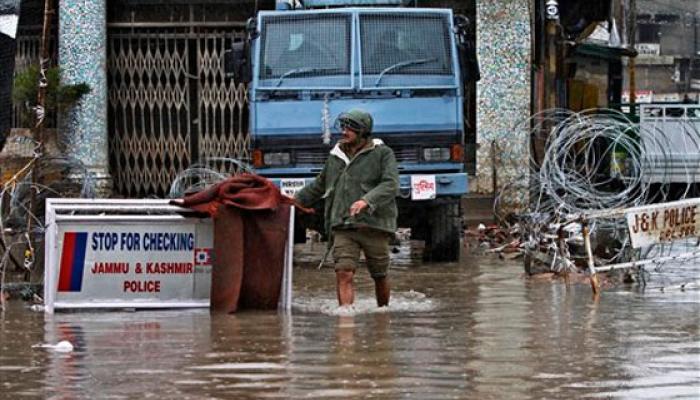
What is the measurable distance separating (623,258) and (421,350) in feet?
17.1

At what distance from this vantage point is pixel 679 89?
5653 centimetres

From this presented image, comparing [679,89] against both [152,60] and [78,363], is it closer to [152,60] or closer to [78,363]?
[152,60]

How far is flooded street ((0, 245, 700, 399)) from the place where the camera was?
8164mm

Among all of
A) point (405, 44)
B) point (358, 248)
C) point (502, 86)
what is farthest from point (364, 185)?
point (502, 86)

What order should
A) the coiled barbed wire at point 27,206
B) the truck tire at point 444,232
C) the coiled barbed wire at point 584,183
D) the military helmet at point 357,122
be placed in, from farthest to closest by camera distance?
the truck tire at point 444,232 < the coiled barbed wire at point 584,183 < the coiled barbed wire at point 27,206 < the military helmet at point 357,122

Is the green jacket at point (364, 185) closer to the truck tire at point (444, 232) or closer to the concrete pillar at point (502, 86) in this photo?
the truck tire at point (444, 232)

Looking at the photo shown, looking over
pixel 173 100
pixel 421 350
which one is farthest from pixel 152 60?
pixel 421 350

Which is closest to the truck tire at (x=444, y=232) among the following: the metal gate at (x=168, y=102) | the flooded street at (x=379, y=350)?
the flooded street at (x=379, y=350)

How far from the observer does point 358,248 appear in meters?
11.9

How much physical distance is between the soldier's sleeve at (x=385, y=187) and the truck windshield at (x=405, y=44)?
16.1ft

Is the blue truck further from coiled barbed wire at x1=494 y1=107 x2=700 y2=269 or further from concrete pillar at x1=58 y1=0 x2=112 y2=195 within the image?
concrete pillar at x1=58 y1=0 x2=112 y2=195

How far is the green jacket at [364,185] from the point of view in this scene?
1181cm

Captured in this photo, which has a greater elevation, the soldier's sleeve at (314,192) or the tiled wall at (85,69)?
the tiled wall at (85,69)

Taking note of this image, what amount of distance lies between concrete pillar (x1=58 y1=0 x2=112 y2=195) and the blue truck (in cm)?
653
